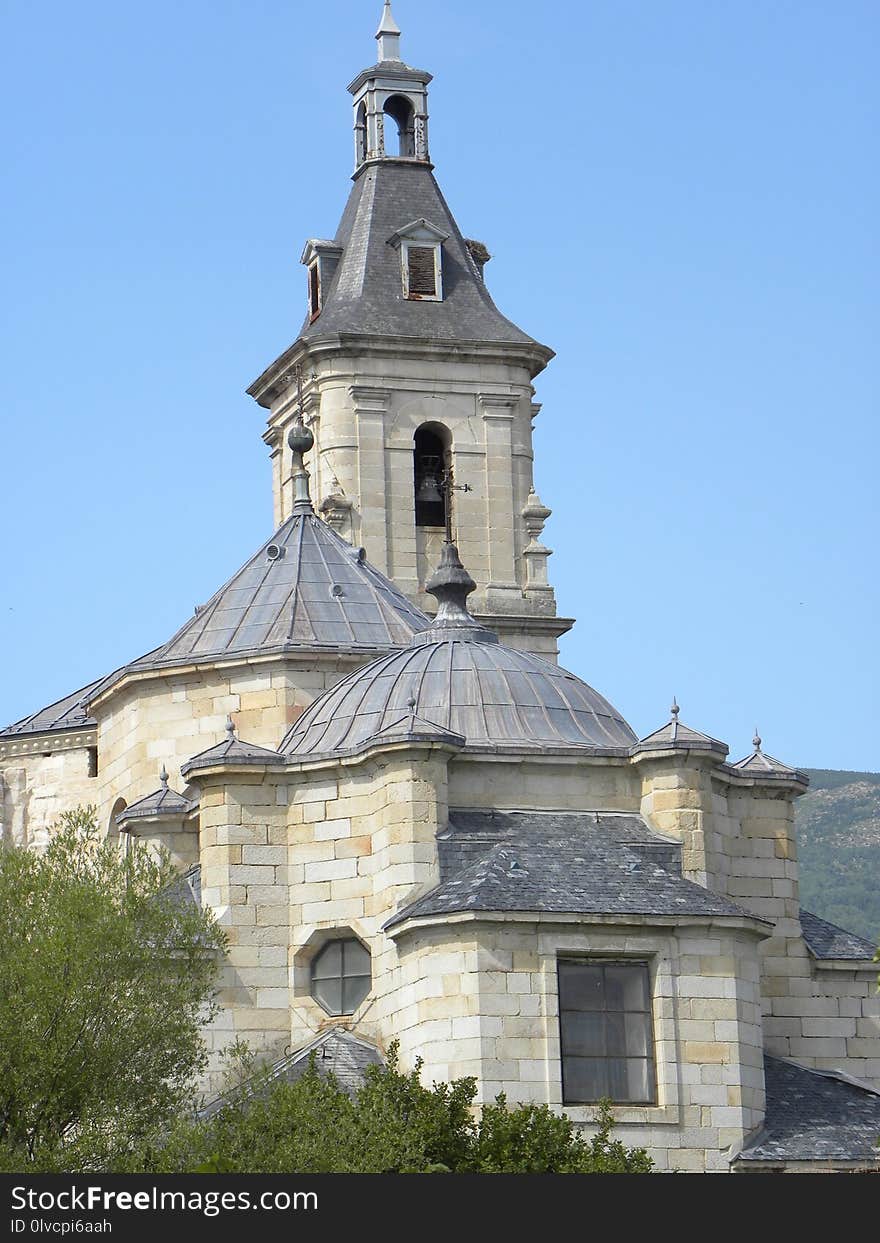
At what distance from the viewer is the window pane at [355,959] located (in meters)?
43.2

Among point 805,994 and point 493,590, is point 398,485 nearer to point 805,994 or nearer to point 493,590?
point 493,590

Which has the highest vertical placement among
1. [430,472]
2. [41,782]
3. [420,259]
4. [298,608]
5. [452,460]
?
[420,259]

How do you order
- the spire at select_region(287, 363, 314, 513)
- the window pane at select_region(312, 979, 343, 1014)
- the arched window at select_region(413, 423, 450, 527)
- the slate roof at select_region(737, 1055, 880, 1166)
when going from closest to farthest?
the slate roof at select_region(737, 1055, 880, 1166), the window pane at select_region(312, 979, 343, 1014), the spire at select_region(287, 363, 314, 513), the arched window at select_region(413, 423, 450, 527)

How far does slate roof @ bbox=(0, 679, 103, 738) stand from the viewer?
61781 mm

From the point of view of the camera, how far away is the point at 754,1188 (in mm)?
25953

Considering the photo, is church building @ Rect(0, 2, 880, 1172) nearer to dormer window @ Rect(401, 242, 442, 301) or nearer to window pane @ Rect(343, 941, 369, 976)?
window pane @ Rect(343, 941, 369, 976)

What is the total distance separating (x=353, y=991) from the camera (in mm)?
43375

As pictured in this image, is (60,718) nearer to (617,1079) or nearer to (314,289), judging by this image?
(314,289)

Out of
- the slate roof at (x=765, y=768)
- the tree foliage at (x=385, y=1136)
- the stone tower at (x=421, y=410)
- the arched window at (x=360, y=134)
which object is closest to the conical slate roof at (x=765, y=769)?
the slate roof at (x=765, y=768)

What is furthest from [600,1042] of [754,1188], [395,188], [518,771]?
[395,188]

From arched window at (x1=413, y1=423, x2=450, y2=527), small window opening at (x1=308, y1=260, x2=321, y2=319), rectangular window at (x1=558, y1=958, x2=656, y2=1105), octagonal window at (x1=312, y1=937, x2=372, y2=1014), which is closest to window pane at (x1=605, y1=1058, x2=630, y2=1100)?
rectangular window at (x1=558, y1=958, x2=656, y2=1105)

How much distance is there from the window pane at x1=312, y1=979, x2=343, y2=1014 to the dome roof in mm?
3235

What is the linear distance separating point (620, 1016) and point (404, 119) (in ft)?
136

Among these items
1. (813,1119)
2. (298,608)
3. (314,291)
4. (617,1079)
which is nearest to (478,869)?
(617,1079)
